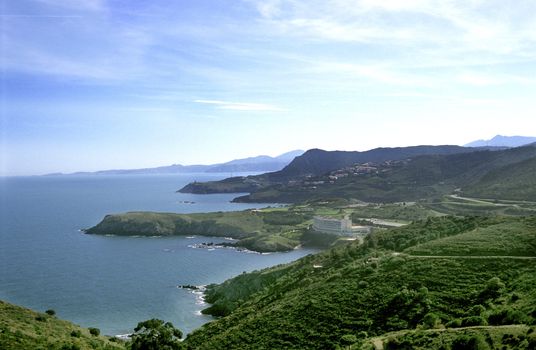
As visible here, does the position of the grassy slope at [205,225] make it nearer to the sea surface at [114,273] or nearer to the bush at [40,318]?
the sea surface at [114,273]

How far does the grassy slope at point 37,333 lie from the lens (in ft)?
113

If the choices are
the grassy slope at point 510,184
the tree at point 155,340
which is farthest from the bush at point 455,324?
the grassy slope at point 510,184

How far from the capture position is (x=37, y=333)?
126 feet

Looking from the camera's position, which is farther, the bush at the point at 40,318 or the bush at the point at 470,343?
the bush at the point at 40,318

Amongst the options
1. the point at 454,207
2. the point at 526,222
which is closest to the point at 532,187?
the point at 454,207

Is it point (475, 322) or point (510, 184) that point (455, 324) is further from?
point (510, 184)

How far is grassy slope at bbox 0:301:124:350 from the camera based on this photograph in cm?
3434

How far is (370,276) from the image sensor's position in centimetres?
4331

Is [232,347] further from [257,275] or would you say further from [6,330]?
[257,275]

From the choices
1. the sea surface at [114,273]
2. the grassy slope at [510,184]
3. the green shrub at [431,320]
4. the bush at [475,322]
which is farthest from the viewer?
the grassy slope at [510,184]

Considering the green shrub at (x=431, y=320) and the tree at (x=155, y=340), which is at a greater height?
the green shrub at (x=431, y=320)

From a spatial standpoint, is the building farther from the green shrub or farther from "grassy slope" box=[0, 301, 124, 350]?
the green shrub

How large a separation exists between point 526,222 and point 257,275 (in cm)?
3963

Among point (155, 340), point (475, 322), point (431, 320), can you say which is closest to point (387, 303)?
point (431, 320)
